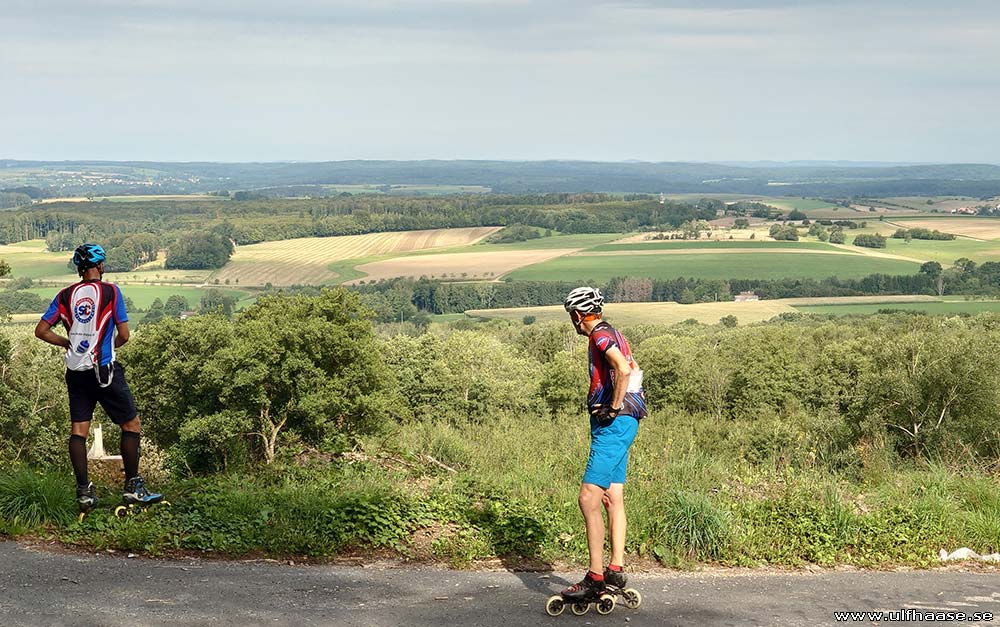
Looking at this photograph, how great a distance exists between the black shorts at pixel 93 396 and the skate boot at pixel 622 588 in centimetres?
406

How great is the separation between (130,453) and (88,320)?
1175 millimetres

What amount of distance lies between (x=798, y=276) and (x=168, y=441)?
92.7 m

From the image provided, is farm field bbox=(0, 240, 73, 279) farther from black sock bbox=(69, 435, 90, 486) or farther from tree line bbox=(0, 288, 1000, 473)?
black sock bbox=(69, 435, 90, 486)

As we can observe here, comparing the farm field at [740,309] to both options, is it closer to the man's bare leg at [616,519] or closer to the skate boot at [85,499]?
the skate boot at [85,499]

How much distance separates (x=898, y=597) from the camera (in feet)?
23.4

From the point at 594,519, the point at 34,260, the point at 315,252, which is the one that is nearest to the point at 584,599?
the point at 594,519

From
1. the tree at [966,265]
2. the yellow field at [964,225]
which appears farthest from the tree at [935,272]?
the yellow field at [964,225]

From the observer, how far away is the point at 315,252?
459ft

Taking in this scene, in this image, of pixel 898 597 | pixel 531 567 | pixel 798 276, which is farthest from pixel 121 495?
pixel 798 276

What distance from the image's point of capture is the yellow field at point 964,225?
496ft

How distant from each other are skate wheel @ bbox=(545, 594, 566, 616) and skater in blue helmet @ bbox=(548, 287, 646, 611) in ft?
0.14

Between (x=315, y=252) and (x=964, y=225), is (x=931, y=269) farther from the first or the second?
(x=315, y=252)

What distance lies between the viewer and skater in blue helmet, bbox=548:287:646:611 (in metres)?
6.59

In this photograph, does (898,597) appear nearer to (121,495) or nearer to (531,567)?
(531,567)
